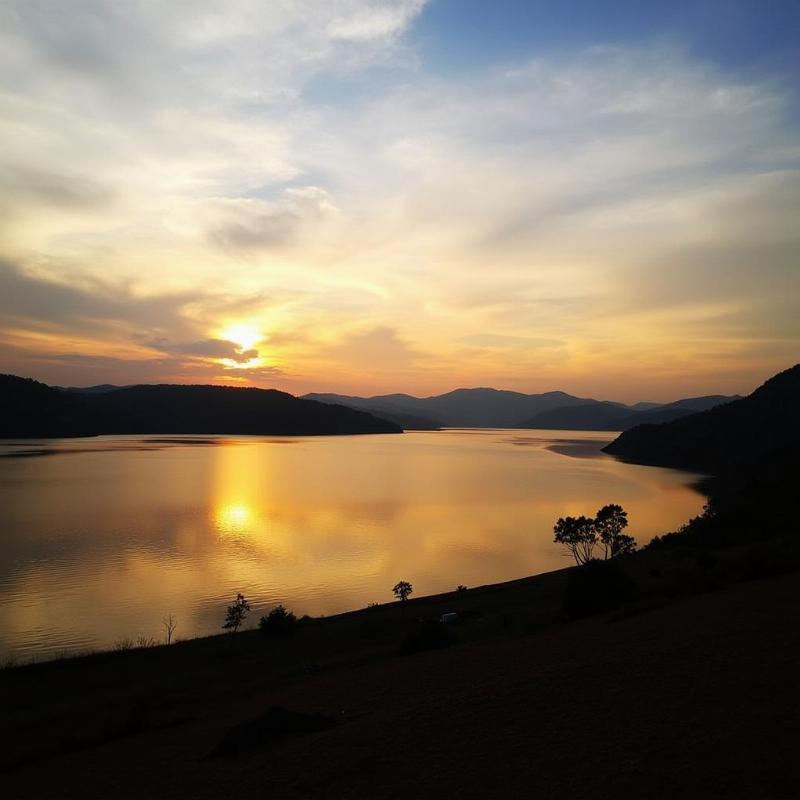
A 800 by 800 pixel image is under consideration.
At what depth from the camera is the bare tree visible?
2796 cm

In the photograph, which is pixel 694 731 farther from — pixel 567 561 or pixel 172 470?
pixel 172 470

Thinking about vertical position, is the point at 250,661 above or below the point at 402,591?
above

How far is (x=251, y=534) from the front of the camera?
54156 millimetres

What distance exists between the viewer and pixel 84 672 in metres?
20.7

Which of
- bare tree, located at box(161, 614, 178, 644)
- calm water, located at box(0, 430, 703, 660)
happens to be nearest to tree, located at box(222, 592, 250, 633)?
calm water, located at box(0, 430, 703, 660)

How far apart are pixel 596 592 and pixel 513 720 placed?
889 centimetres

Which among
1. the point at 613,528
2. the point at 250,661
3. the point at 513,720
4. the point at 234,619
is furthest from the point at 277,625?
the point at 613,528

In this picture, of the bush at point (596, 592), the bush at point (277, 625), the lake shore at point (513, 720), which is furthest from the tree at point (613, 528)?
the bush at point (596, 592)

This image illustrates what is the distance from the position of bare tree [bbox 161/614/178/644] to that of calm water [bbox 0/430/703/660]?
418mm

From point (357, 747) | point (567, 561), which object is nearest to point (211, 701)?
point (357, 747)

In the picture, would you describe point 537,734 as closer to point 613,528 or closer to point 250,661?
point 250,661

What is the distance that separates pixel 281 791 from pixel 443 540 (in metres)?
47.4

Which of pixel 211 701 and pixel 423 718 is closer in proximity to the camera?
pixel 423 718

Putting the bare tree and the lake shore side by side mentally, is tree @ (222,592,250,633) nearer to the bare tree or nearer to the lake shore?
the bare tree
